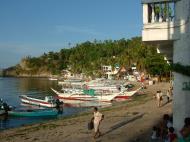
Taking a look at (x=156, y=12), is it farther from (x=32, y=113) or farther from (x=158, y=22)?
(x=32, y=113)

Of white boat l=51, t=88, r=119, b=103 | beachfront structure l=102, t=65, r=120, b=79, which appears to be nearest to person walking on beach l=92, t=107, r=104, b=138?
white boat l=51, t=88, r=119, b=103

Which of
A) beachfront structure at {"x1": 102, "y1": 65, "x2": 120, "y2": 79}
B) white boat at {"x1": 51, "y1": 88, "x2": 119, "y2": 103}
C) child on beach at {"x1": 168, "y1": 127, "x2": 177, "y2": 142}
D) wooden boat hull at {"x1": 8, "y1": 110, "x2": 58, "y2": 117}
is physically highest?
beachfront structure at {"x1": 102, "y1": 65, "x2": 120, "y2": 79}

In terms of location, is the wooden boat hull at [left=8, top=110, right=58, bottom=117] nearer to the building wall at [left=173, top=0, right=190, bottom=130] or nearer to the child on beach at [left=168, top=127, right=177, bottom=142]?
the building wall at [left=173, top=0, right=190, bottom=130]

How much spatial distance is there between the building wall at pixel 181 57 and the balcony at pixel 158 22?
0.31m

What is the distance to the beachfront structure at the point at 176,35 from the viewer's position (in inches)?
581

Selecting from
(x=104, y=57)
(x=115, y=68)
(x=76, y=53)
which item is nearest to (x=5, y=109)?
(x=115, y=68)

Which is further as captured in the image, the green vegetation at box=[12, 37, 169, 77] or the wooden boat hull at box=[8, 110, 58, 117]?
the green vegetation at box=[12, 37, 169, 77]

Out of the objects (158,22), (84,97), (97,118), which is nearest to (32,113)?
(84,97)

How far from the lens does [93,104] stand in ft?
176

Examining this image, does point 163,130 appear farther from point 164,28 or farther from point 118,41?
point 118,41

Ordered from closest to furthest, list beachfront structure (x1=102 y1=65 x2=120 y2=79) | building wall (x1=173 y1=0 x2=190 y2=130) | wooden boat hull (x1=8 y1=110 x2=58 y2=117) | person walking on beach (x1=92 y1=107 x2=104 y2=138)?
building wall (x1=173 y1=0 x2=190 y2=130) < person walking on beach (x1=92 y1=107 x2=104 y2=138) < wooden boat hull (x1=8 y1=110 x2=58 y2=117) < beachfront structure (x1=102 y1=65 x2=120 y2=79)

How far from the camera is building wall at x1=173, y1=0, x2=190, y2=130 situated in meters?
14.7

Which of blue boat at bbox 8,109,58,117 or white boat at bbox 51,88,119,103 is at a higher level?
white boat at bbox 51,88,119,103

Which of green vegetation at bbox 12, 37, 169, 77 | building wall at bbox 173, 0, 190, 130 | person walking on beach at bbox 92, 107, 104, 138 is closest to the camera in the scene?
building wall at bbox 173, 0, 190, 130
